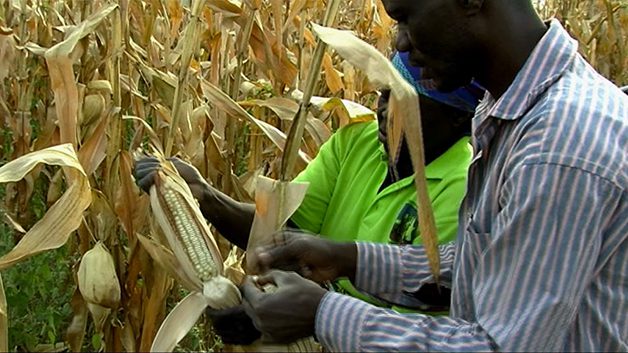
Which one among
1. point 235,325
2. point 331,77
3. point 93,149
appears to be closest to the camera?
point 235,325

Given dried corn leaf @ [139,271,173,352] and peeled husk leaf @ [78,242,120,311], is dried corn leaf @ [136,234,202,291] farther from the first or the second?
dried corn leaf @ [139,271,173,352]

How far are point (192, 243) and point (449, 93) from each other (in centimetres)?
61

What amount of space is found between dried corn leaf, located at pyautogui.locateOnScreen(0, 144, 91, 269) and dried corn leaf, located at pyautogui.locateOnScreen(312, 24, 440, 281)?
63 centimetres

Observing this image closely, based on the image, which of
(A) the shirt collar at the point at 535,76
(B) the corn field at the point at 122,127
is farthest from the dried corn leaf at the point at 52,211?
(A) the shirt collar at the point at 535,76

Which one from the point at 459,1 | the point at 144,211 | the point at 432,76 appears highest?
the point at 459,1

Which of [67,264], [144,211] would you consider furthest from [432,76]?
[67,264]

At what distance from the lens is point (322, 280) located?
1.81 meters

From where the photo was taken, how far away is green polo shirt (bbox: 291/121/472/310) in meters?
1.90

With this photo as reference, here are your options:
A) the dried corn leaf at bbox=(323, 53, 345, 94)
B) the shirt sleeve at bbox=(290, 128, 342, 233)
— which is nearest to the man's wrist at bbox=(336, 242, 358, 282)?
the shirt sleeve at bbox=(290, 128, 342, 233)

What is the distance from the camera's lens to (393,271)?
1876 mm

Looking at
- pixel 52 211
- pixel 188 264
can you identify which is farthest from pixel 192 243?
pixel 52 211

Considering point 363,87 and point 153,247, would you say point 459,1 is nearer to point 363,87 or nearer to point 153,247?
point 153,247

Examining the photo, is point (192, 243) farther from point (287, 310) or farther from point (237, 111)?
point (237, 111)

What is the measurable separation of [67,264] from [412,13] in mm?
1401
